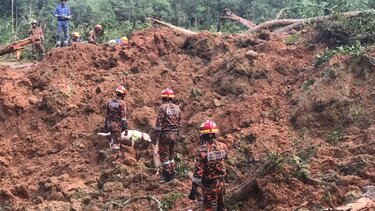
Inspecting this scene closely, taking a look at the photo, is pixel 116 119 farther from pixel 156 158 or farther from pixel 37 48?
pixel 37 48

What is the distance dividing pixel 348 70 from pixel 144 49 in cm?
598

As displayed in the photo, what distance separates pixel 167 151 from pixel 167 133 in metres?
0.34

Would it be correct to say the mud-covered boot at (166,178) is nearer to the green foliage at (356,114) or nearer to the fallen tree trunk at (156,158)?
the fallen tree trunk at (156,158)

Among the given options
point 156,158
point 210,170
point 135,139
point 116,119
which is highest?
point 210,170

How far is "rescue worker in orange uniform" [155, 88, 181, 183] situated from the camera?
8.98m

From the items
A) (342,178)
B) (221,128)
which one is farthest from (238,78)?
(342,178)

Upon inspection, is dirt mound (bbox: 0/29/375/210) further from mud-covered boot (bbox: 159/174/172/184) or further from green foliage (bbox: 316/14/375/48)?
green foliage (bbox: 316/14/375/48)

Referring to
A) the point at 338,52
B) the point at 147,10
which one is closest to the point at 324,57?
the point at 338,52

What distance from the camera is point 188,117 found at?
11000mm

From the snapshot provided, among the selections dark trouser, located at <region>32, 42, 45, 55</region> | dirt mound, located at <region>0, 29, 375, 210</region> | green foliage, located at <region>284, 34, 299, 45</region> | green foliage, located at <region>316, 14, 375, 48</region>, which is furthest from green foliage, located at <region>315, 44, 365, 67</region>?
dark trouser, located at <region>32, 42, 45, 55</region>

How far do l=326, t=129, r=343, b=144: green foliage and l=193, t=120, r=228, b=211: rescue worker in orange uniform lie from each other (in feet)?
8.19

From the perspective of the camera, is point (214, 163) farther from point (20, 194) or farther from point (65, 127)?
point (65, 127)

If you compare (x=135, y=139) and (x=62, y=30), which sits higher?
(x=62, y=30)

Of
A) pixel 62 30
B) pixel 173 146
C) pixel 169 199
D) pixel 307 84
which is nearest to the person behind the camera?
pixel 169 199
